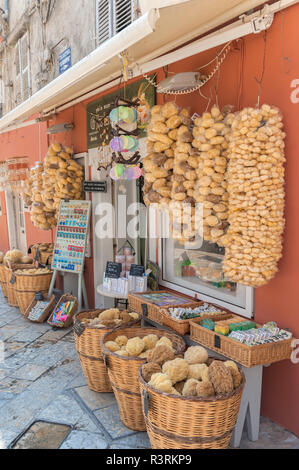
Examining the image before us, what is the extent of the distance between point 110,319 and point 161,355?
120cm

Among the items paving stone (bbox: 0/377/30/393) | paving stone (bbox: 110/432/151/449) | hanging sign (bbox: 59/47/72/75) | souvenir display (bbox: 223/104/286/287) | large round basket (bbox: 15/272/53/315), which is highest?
hanging sign (bbox: 59/47/72/75)

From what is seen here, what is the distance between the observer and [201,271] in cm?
380

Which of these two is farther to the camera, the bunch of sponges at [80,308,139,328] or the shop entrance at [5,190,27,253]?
the shop entrance at [5,190,27,253]

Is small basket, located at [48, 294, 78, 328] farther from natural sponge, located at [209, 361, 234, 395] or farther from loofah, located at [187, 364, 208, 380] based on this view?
natural sponge, located at [209, 361, 234, 395]

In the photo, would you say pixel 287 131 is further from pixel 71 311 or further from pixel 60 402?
pixel 71 311

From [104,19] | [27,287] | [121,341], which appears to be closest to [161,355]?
[121,341]

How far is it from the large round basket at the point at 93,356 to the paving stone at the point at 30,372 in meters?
0.71

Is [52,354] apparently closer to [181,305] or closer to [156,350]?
[181,305]

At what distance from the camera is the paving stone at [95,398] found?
3490 millimetres

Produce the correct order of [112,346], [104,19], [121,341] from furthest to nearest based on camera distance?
1. [104,19]
2. [121,341]
3. [112,346]

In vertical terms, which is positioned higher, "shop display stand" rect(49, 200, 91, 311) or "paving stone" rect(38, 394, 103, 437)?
"shop display stand" rect(49, 200, 91, 311)

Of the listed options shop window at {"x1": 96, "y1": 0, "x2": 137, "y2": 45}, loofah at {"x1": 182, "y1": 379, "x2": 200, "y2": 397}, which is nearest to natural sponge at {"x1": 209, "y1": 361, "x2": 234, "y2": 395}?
loofah at {"x1": 182, "y1": 379, "x2": 200, "y2": 397}

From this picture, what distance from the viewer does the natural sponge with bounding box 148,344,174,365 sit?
278cm

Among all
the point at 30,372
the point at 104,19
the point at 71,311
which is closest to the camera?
the point at 30,372
